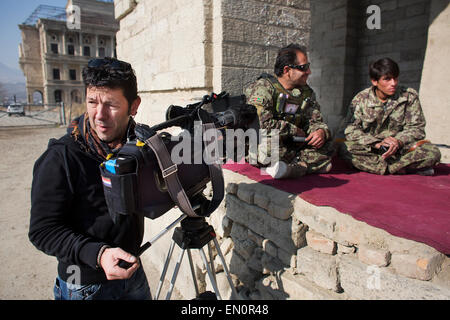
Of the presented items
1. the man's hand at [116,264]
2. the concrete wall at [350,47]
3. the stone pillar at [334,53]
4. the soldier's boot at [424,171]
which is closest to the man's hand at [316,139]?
the soldier's boot at [424,171]

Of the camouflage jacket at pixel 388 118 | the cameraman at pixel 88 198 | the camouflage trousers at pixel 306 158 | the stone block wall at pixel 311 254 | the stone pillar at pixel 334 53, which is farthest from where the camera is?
the stone pillar at pixel 334 53

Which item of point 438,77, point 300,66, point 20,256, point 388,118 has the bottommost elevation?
point 20,256

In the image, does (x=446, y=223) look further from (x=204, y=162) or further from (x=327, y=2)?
(x=327, y=2)

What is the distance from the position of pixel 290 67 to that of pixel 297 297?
6.23ft

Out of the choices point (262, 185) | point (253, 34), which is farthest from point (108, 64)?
point (253, 34)

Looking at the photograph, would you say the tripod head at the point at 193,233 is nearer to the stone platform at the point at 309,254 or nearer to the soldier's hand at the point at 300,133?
the stone platform at the point at 309,254

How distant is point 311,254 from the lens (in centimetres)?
194

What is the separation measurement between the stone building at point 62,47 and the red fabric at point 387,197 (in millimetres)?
45758

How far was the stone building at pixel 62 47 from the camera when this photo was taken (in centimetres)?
4188

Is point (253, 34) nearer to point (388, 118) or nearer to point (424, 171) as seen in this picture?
point (388, 118)

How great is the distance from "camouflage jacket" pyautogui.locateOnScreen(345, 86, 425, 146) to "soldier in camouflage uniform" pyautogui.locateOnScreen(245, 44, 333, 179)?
22.5 inches

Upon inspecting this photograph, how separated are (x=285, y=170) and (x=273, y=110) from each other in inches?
22.8

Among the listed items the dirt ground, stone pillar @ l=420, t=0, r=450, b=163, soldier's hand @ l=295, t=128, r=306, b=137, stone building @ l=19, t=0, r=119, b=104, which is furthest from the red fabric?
stone building @ l=19, t=0, r=119, b=104

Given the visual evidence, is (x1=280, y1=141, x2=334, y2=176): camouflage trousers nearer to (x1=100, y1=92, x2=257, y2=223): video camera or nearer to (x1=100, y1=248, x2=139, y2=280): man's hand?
(x1=100, y1=92, x2=257, y2=223): video camera
